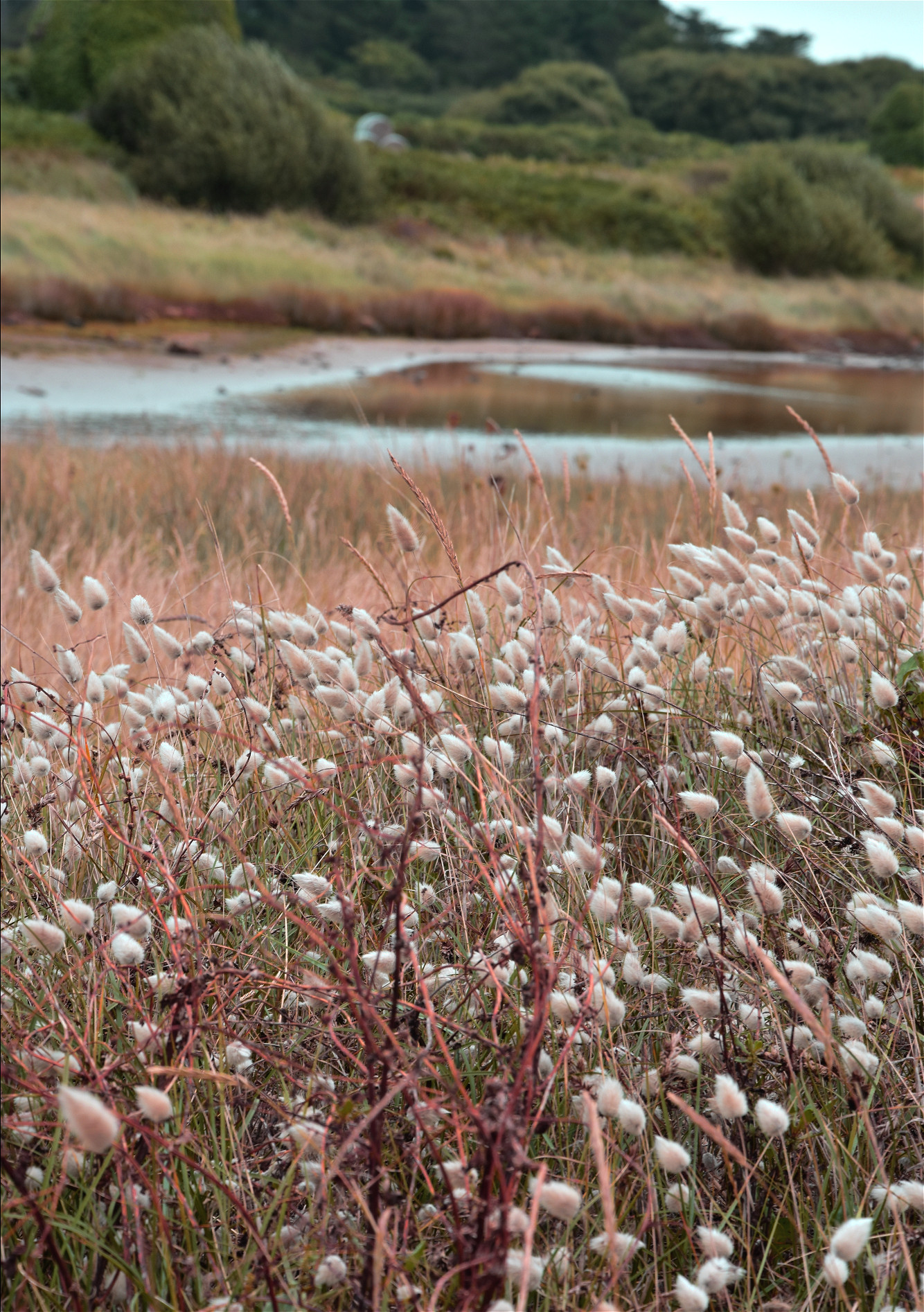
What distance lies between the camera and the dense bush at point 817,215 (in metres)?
27.7

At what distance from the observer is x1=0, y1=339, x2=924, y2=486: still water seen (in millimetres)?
9297

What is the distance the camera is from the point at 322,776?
1.92 metres

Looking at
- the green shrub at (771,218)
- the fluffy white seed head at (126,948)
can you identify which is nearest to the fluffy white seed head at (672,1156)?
the fluffy white seed head at (126,948)

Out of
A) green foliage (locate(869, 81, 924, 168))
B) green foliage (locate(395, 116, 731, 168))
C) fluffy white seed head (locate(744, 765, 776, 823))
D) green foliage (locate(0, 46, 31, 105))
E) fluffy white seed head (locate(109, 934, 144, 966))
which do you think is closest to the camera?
fluffy white seed head (locate(109, 934, 144, 966))

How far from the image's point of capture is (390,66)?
5578 cm

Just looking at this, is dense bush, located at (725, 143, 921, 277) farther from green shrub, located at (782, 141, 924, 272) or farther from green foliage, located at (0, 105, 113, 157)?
green foliage, located at (0, 105, 113, 157)

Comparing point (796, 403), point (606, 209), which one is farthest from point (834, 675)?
point (606, 209)

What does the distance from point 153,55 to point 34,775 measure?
27.4m

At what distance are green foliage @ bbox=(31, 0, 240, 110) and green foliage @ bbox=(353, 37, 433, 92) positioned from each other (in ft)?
94.1

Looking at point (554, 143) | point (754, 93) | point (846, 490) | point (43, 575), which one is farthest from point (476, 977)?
point (754, 93)

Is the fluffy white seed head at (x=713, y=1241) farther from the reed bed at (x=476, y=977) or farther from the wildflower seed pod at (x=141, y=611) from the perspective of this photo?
the wildflower seed pod at (x=141, y=611)

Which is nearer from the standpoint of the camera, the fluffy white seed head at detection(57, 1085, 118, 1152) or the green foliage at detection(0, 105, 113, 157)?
the fluffy white seed head at detection(57, 1085, 118, 1152)

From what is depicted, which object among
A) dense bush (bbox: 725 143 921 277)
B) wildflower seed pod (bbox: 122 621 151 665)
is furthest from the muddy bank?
wildflower seed pod (bbox: 122 621 151 665)

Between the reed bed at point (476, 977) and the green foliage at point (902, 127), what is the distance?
5175 cm
